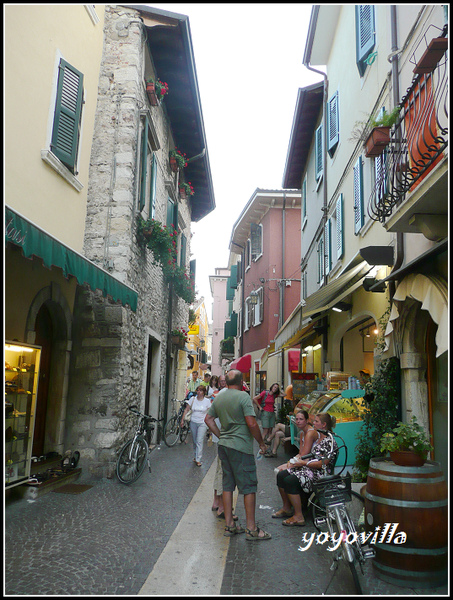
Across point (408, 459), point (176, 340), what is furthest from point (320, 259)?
point (408, 459)

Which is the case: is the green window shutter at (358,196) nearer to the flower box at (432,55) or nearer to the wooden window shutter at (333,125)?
the wooden window shutter at (333,125)

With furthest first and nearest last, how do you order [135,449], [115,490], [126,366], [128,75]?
[128,75] → [126,366] → [135,449] → [115,490]

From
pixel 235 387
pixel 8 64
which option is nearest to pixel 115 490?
pixel 235 387

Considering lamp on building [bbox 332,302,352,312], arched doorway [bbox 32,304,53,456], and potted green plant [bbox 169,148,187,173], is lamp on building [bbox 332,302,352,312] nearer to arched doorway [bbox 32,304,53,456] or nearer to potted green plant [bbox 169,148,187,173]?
arched doorway [bbox 32,304,53,456]

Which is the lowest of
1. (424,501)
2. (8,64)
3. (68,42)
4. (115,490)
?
(115,490)

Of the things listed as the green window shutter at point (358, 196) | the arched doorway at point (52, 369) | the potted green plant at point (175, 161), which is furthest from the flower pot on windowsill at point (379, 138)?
the potted green plant at point (175, 161)

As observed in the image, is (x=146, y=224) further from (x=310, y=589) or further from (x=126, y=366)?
(x=310, y=589)

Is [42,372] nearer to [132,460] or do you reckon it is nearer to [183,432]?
[132,460]

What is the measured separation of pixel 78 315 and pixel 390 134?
5.48m

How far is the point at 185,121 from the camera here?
12953 mm

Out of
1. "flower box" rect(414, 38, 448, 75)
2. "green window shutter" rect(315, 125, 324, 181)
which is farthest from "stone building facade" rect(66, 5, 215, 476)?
"flower box" rect(414, 38, 448, 75)

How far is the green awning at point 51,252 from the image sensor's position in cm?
404

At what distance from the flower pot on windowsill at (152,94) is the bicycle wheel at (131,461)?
6772 millimetres

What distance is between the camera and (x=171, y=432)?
486 inches
